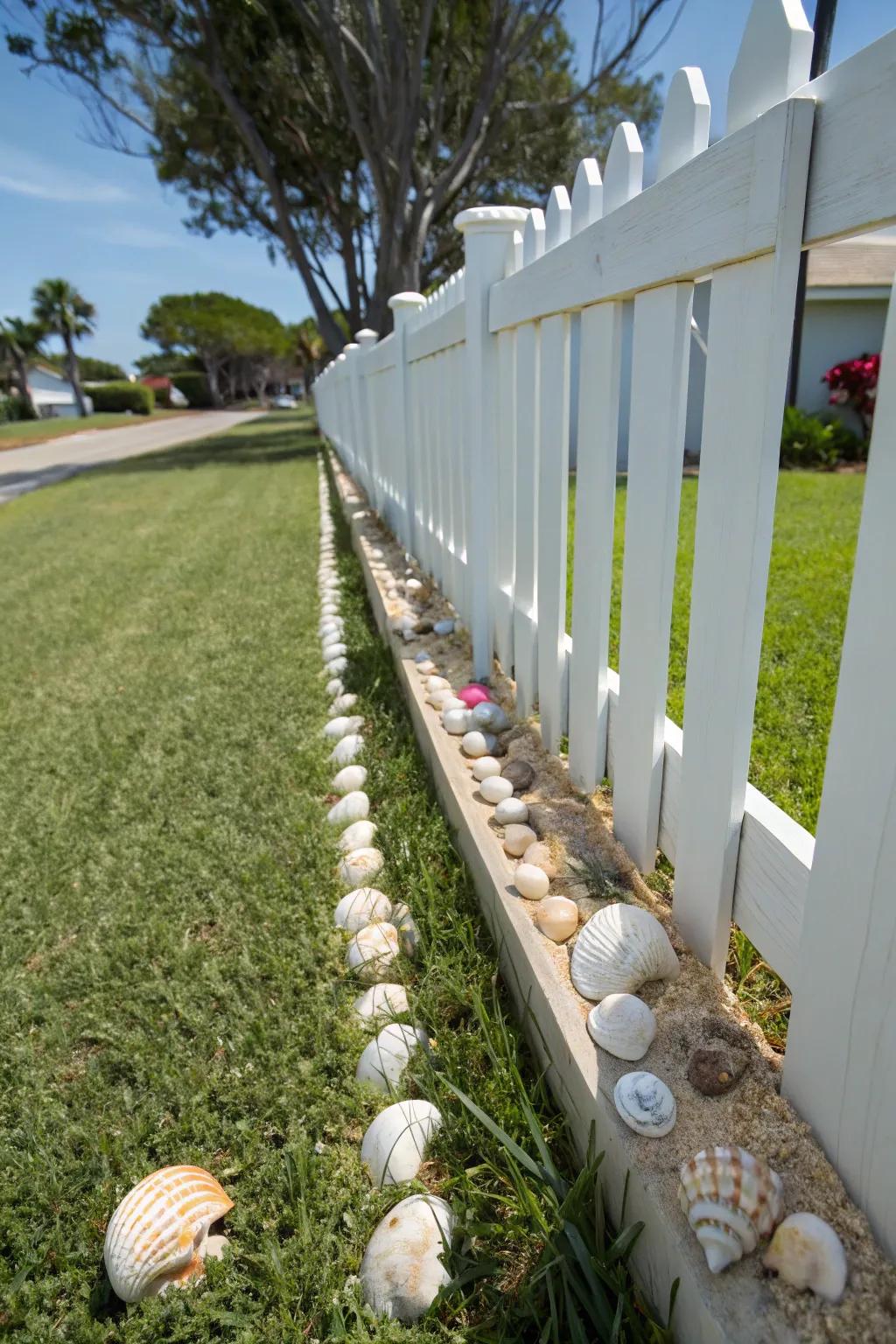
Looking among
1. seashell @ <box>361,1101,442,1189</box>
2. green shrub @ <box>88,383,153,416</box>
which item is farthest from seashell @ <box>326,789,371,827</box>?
green shrub @ <box>88,383,153,416</box>

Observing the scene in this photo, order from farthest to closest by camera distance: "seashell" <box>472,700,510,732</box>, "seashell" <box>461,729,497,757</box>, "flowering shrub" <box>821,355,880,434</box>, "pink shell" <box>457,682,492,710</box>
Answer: "flowering shrub" <box>821,355,880,434</box>
"pink shell" <box>457,682,492,710</box>
"seashell" <box>472,700,510,732</box>
"seashell" <box>461,729,497,757</box>

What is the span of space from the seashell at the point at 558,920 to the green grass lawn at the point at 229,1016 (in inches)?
6.6

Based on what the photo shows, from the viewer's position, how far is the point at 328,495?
7895mm

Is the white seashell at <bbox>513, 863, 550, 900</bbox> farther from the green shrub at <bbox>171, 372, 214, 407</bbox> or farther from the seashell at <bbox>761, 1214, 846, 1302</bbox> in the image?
the green shrub at <bbox>171, 372, 214, 407</bbox>

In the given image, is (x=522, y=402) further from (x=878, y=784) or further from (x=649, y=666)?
(x=878, y=784)

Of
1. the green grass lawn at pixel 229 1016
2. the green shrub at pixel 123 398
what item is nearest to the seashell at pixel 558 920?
the green grass lawn at pixel 229 1016

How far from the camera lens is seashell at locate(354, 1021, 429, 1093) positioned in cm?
129

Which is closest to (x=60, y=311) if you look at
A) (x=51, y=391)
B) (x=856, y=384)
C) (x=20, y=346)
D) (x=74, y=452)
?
(x=20, y=346)

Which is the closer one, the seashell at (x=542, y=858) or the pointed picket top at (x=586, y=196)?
the pointed picket top at (x=586, y=196)

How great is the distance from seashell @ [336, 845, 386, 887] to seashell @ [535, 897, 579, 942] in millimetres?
543

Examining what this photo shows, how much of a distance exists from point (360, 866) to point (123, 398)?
55.5 metres

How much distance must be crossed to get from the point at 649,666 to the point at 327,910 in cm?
90

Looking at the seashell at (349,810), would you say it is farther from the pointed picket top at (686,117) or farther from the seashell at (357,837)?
the pointed picket top at (686,117)

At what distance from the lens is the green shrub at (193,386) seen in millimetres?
57375
